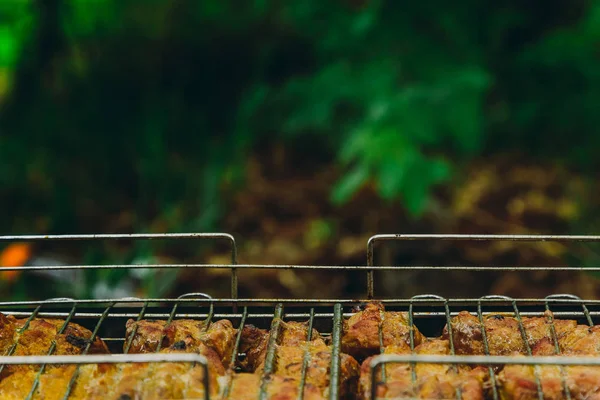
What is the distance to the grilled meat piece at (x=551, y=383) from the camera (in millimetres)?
2492

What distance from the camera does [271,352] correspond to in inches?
110

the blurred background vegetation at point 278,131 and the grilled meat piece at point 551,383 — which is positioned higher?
the blurred background vegetation at point 278,131

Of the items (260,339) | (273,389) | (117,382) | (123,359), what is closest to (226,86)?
(260,339)

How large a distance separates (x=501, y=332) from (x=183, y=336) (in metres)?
1.26

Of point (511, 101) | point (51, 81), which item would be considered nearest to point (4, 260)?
point (51, 81)

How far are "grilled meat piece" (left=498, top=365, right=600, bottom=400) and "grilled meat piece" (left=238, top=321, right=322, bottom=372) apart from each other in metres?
0.78

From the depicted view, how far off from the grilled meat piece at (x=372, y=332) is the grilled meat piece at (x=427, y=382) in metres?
0.09

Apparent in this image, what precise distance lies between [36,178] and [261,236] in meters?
2.53

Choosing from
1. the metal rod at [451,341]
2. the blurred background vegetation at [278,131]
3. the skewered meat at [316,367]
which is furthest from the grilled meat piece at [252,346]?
the blurred background vegetation at [278,131]

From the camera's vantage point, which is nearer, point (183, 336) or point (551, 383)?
point (551, 383)

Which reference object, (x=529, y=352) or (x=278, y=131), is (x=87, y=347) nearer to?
(x=529, y=352)

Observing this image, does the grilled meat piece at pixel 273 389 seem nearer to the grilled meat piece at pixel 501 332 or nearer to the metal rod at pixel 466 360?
the metal rod at pixel 466 360

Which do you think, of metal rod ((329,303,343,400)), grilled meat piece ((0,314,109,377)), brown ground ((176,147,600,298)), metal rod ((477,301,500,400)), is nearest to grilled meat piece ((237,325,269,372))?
metal rod ((329,303,343,400))

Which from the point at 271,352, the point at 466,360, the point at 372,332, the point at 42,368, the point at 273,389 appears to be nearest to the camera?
the point at 466,360
